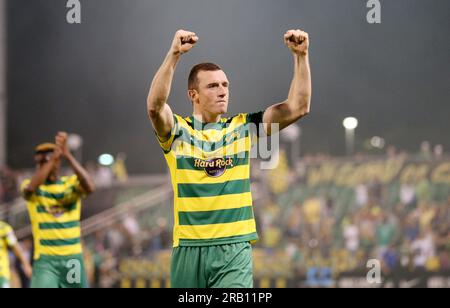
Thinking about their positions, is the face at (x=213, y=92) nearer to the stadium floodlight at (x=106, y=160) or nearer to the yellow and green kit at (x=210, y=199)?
the yellow and green kit at (x=210, y=199)

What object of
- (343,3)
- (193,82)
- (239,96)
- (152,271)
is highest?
(343,3)

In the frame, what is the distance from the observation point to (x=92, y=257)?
11.1 meters

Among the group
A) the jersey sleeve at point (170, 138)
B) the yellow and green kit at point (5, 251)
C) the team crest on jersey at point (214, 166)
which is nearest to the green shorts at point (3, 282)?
the yellow and green kit at point (5, 251)

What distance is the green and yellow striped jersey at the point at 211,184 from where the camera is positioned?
4.42 metres

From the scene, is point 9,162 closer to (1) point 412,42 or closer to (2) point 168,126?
(1) point 412,42

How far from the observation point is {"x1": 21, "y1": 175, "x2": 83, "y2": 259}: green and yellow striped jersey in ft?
23.7

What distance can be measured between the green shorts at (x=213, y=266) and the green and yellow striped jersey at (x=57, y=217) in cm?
296

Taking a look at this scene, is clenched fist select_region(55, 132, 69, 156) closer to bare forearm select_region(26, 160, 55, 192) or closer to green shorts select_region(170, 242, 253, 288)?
bare forearm select_region(26, 160, 55, 192)

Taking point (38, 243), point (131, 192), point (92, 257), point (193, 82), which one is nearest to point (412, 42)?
point (131, 192)

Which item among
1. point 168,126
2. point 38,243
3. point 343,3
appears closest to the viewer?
point 168,126

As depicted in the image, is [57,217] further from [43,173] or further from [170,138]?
[170,138]

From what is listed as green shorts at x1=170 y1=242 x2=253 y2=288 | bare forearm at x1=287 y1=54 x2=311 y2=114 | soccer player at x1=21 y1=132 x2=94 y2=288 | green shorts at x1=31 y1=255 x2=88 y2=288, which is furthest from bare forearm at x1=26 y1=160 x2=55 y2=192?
bare forearm at x1=287 y1=54 x2=311 y2=114

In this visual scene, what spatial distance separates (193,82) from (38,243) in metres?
3.33

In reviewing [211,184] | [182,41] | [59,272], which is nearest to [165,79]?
[182,41]
